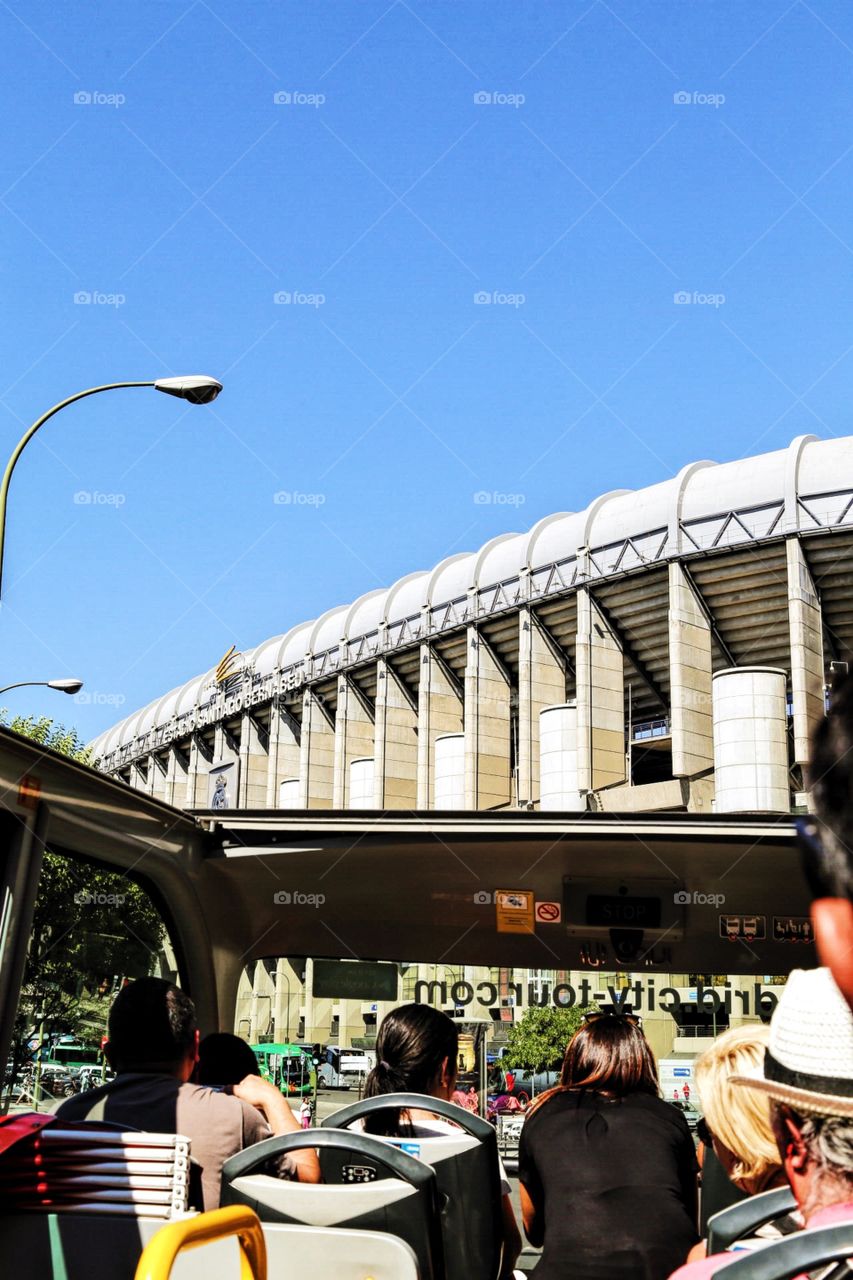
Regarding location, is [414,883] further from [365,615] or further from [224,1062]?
[365,615]

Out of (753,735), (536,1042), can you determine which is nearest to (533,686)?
(753,735)

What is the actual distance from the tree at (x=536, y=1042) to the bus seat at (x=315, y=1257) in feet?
251

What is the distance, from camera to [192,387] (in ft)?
48.4

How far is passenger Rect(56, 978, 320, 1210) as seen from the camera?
448 centimetres

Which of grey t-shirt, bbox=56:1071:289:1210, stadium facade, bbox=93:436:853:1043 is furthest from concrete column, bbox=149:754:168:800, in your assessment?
grey t-shirt, bbox=56:1071:289:1210

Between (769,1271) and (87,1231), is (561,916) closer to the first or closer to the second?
(87,1231)

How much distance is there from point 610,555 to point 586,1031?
4434 cm

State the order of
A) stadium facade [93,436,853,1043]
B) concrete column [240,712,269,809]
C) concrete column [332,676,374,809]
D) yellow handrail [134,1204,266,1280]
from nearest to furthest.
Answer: yellow handrail [134,1204,266,1280] < stadium facade [93,436,853,1043] < concrete column [332,676,374,809] < concrete column [240,712,269,809]

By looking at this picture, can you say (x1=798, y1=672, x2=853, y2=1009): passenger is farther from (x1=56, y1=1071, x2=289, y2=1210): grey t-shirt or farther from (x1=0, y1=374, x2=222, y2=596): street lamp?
(x1=0, y1=374, x2=222, y2=596): street lamp

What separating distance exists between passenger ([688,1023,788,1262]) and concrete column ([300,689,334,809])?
6173 centimetres

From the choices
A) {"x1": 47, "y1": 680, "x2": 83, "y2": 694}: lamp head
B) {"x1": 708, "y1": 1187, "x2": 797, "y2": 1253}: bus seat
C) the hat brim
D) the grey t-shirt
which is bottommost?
the grey t-shirt

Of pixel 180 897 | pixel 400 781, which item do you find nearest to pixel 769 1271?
pixel 180 897

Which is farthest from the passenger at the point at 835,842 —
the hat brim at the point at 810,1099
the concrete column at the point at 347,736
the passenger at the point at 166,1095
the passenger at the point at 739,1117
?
the concrete column at the point at 347,736

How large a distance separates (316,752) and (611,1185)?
203ft
